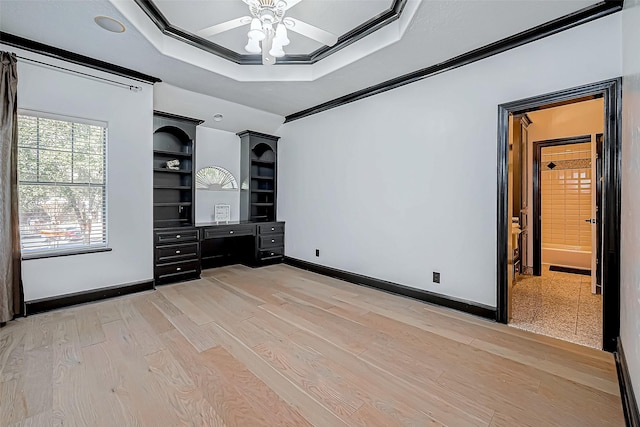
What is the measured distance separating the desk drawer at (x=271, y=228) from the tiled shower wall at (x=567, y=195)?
492 cm

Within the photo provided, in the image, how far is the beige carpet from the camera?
104 inches

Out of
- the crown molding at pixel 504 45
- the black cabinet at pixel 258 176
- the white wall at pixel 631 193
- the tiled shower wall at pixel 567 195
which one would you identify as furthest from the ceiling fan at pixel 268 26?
the tiled shower wall at pixel 567 195

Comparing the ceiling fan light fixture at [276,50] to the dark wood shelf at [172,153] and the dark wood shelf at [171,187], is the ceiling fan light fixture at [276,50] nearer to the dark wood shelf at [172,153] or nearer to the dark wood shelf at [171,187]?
the dark wood shelf at [172,153]

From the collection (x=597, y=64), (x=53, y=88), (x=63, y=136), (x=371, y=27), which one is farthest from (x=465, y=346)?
(x=53, y=88)

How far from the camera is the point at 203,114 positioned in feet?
15.2

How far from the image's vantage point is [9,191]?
2.69 metres

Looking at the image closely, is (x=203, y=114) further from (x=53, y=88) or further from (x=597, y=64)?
(x=597, y=64)

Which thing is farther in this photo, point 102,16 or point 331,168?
point 331,168

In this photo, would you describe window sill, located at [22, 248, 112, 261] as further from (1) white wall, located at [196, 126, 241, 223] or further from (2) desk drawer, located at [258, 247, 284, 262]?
(2) desk drawer, located at [258, 247, 284, 262]

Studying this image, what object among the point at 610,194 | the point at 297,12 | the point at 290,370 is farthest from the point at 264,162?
the point at 610,194

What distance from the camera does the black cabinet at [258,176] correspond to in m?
5.34

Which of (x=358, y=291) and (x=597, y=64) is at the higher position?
(x=597, y=64)

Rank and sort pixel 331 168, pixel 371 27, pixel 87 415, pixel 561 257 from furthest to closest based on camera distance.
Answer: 1. pixel 561 257
2. pixel 331 168
3. pixel 371 27
4. pixel 87 415

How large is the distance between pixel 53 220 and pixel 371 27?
3807 mm
